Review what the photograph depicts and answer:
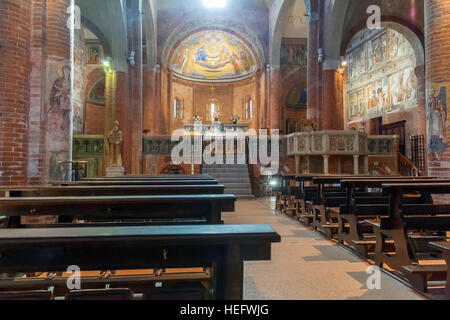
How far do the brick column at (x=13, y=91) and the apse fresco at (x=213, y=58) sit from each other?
18.8m

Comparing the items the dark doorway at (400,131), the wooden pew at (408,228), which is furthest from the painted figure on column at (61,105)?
the dark doorway at (400,131)

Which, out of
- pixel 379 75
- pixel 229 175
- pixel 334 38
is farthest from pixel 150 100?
pixel 379 75

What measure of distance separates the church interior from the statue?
2.2 inches

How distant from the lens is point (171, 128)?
2512 cm

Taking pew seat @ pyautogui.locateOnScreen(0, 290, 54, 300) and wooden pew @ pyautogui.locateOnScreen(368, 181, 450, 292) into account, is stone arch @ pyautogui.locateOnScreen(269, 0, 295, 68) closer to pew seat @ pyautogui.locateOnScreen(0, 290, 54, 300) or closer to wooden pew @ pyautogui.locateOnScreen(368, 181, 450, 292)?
wooden pew @ pyautogui.locateOnScreen(368, 181, 450, 292)

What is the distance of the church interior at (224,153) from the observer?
1974 millimetres

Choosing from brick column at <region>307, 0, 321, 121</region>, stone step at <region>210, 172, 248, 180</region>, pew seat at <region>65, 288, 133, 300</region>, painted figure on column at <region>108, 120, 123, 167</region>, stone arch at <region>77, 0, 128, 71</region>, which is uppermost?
stone arch at <region>77, 0, 128, 71</region>

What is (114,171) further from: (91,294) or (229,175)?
(91,294)

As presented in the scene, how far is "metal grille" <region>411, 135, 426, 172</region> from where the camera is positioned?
16969mm

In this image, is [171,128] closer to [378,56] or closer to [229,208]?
[378,56]

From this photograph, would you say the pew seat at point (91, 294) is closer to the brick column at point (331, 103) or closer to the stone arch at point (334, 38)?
the brick column at point (331, 103)

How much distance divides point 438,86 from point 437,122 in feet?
2.58

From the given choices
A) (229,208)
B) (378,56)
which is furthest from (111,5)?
(378,56)

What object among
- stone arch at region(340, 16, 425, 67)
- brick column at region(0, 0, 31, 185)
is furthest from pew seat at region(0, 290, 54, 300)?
stone arch at region(340, 16, 425, 67)
